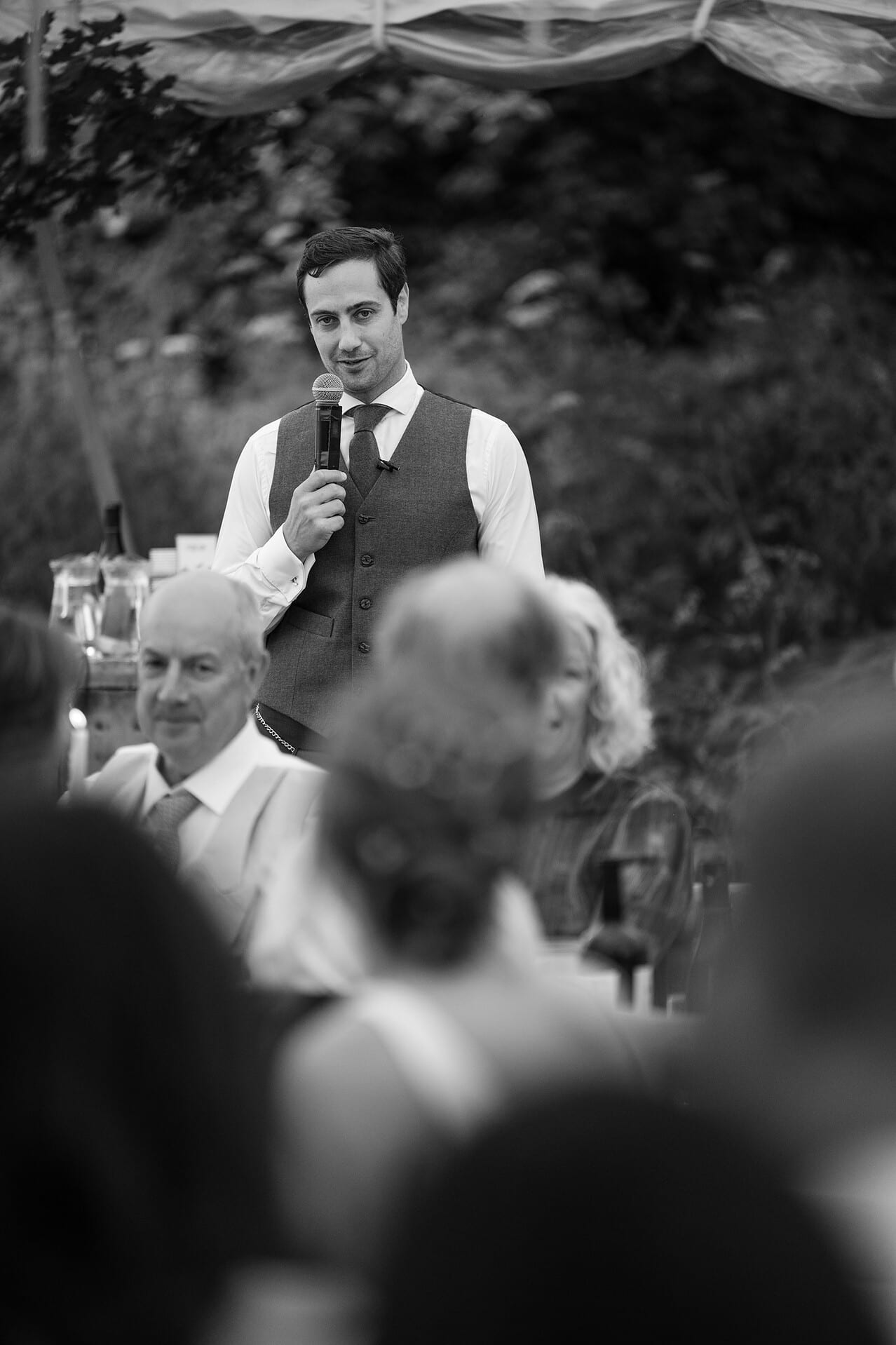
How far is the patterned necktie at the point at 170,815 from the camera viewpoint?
2529mm

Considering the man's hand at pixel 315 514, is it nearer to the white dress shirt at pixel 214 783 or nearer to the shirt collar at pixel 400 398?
the shirt collar at pixel 400 398

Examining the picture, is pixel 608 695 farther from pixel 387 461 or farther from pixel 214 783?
pixel 387 461

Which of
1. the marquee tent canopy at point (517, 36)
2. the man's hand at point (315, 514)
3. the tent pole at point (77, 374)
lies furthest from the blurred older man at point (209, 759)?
the tent pole at point (77, 374)

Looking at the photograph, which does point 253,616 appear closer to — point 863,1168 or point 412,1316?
point 863,1168

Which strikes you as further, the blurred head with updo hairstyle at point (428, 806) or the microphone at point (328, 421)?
the microphone at point (328, 421)

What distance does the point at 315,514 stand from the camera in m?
3.36

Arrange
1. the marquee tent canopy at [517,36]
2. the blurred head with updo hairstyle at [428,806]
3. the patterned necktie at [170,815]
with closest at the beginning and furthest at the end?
the blurred head with updo hairstyle at [428,806], the patterned necktie at [170,815], the marquee tent canopy at [517,36]

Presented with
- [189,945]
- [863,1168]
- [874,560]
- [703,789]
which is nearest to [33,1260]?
[189,945]

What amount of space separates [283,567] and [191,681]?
2.66 feet

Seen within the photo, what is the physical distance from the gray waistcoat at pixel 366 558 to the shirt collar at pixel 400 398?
0.02m

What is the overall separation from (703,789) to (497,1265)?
6.06 m

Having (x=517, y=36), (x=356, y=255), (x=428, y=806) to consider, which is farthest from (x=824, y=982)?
(x=517, y=36)

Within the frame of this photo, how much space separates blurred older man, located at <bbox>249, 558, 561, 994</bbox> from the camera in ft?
4.69

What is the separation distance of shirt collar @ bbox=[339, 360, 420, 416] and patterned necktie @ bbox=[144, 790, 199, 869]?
118cm
